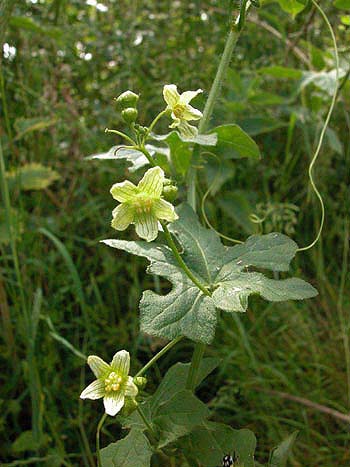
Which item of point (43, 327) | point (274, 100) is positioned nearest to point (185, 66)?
point (274, 100)

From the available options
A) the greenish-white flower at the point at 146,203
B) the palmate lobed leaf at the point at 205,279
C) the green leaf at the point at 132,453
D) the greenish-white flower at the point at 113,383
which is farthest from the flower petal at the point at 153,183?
the green leaf at the point at 132,453

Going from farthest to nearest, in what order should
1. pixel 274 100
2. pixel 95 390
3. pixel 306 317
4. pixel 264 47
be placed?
pixel 264 47
pixel 274 100
pixel 306 317
pixel 95 390

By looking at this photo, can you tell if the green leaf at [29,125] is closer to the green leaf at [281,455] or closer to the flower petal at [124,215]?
the flower petal at [124,215]

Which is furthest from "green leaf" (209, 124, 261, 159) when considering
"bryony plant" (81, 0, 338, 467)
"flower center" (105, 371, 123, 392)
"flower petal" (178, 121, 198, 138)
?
"flower center" (105, 371, 123, 392)

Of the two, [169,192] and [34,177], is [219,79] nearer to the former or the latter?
[169,192]

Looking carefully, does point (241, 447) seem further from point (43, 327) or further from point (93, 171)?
point (93, 171)

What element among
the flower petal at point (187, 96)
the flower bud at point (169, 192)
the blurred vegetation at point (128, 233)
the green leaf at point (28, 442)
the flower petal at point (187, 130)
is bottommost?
the green leaf at point (28, 442)
